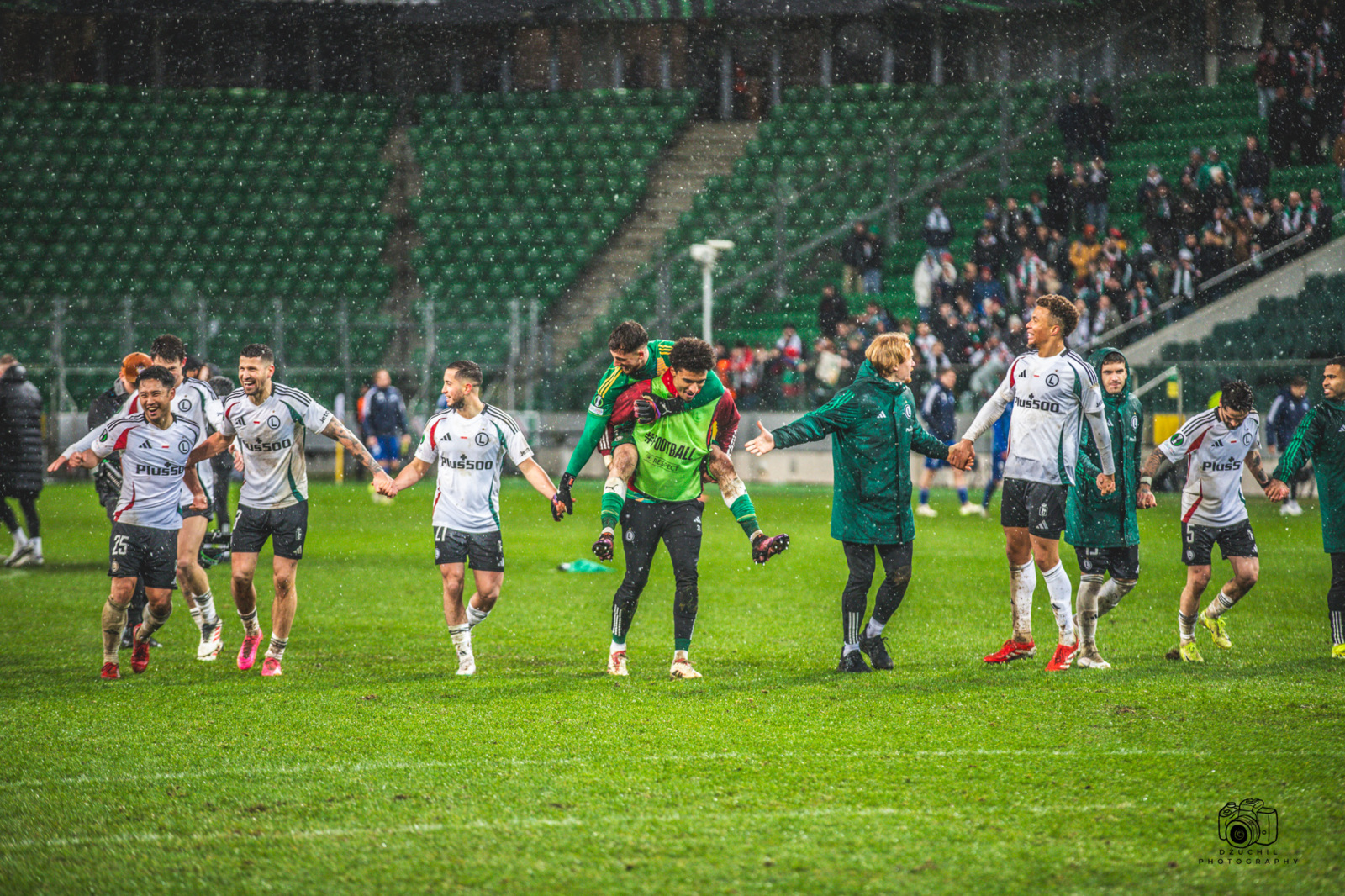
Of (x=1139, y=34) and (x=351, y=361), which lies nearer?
(x=351, y=361)

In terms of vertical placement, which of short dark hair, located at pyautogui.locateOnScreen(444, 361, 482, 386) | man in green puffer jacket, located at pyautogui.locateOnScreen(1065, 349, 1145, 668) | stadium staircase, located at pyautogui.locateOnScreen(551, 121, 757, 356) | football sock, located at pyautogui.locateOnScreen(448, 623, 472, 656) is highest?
stadium staircase, located at pyautogui.locateOnScreen(551, 121, 757, 356)

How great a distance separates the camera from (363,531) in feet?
55.9

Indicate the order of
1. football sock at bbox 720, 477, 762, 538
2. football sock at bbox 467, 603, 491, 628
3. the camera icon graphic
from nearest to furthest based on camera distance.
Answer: the camera icon graphic < football sock at bbox 720, 477, 762, 538 < football sock at bbox 467, 603, 491, 628

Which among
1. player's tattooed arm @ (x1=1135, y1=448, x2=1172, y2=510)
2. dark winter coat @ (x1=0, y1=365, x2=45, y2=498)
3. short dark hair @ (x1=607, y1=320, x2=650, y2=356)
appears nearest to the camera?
short dark hair @ (x1=607, y1=320, x2=650, y2=356)

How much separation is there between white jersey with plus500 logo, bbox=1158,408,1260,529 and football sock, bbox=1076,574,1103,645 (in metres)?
0.93

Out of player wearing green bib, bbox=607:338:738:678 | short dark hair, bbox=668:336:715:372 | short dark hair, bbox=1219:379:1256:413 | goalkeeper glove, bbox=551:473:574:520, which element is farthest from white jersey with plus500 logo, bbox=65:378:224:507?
short dark hair, bbox=1219:379:1256:413

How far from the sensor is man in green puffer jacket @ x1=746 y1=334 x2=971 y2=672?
7676mm

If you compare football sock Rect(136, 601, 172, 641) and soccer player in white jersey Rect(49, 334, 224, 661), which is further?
soccer player in white jersey Rect(49, 334, 224, 661)

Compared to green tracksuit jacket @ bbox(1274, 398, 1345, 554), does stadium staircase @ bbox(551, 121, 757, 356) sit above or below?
above

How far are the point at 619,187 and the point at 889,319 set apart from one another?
31.0ft

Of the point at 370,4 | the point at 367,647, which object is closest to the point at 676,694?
the point at 367,647

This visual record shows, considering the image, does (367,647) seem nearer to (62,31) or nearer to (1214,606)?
(1214,606)

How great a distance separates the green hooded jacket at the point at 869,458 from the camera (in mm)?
7672

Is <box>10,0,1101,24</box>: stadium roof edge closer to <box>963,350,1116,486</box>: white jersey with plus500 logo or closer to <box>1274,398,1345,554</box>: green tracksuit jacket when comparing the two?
<box>1274,398,1345,554</box>: green tracksuit jacket
